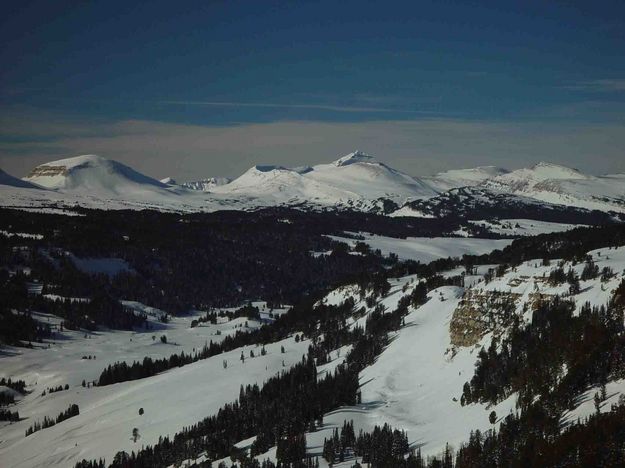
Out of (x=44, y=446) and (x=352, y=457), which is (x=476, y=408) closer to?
(x=352, y=457)

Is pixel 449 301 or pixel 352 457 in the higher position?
pixel 449 301

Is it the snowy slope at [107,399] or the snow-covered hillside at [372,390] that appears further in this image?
the snowy slope at [107,399]

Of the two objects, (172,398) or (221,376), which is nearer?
(172,398)

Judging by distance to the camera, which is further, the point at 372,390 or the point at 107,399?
the point at 107,399

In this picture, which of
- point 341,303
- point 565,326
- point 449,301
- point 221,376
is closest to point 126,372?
point 221,376

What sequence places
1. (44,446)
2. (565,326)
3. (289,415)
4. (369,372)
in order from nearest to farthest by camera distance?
(565,326), (289,415), (44,446), (369,372)

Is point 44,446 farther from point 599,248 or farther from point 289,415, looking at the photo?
point 599,248

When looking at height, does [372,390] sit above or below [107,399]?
above

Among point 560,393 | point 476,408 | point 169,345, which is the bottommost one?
point 169,345

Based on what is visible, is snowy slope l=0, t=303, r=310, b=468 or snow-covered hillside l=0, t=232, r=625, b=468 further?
snowy slope l=0, t=303, r=310, b=468

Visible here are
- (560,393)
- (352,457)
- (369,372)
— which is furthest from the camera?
(369,372)
